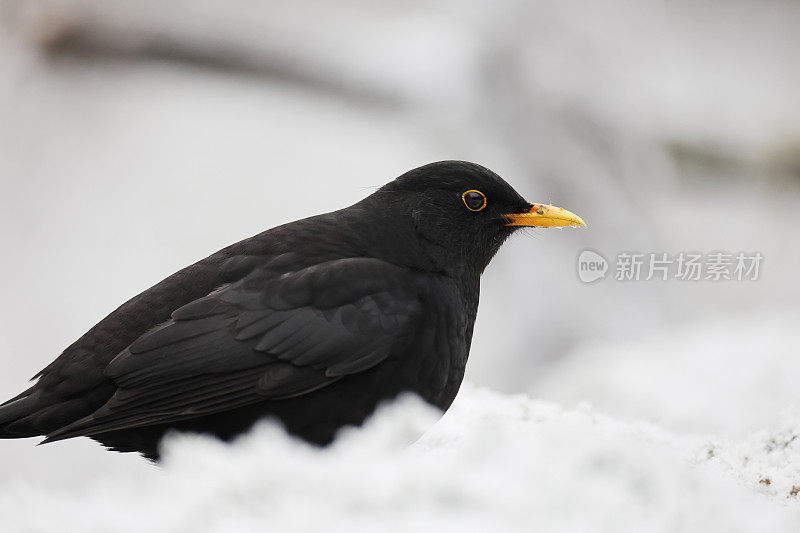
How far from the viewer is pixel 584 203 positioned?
6.10m

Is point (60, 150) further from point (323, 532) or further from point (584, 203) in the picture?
point (323, 532)

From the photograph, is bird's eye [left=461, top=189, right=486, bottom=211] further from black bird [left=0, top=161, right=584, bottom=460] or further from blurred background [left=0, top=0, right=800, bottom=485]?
blurred background [left=0, top=0, right=800, bottom=485]

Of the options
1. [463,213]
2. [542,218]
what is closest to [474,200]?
[463,213]

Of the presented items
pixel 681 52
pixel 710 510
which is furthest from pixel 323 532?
pixel 681 52

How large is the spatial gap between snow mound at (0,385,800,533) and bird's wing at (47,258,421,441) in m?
0.18

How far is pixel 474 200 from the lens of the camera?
3414 mm

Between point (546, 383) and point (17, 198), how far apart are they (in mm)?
3480

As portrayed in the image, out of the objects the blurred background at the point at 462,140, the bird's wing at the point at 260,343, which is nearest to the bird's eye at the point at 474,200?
the bird's wing at the point at 260,343

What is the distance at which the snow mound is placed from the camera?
2.50m

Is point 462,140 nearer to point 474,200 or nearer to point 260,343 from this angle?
point 474,200

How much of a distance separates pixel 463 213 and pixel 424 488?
1.22m

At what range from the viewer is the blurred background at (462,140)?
5426 mm

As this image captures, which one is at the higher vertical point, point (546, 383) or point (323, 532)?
point (323, 532)

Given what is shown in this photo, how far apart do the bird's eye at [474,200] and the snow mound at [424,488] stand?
85 centimetres
